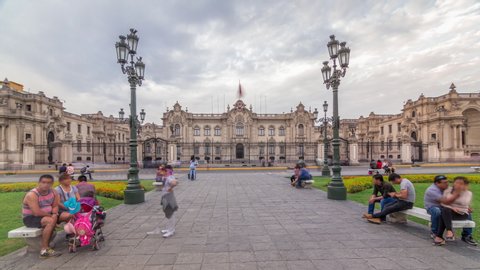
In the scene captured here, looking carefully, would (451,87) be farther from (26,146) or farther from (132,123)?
(26,146)

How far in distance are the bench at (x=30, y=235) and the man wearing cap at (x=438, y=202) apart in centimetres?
772

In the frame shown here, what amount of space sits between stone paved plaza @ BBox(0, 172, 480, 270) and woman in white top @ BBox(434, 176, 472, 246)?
20cm

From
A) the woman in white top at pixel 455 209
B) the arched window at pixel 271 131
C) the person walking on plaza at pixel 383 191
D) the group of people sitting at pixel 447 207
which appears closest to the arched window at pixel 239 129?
the arched window at pixel 271 131

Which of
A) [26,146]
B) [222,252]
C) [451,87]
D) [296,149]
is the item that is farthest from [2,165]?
[451,87]

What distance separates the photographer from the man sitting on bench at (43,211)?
459 centimetres

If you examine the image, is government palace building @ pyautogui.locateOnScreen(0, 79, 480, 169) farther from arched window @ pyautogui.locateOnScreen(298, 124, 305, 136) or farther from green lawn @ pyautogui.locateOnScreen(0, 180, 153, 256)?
green lawn @ pyautogui.locateOnScreen(0, 180, 153, 256)

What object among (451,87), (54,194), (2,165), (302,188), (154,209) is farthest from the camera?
(451,87)

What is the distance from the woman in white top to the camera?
4938 millimetres

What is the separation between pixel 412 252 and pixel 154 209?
23.2 feet

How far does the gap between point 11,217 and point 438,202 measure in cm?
1097

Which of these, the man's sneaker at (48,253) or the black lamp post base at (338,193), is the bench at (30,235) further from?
the black lamp post base at (338,193)

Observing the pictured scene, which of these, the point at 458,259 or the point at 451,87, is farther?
the point at 451,87

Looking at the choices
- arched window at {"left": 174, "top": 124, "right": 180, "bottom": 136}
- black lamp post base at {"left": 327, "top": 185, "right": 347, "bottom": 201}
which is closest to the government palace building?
arched window at {"left": 174, "top": 124, "right": 180, "bottom": 136}

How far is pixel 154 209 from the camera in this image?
8.25m
